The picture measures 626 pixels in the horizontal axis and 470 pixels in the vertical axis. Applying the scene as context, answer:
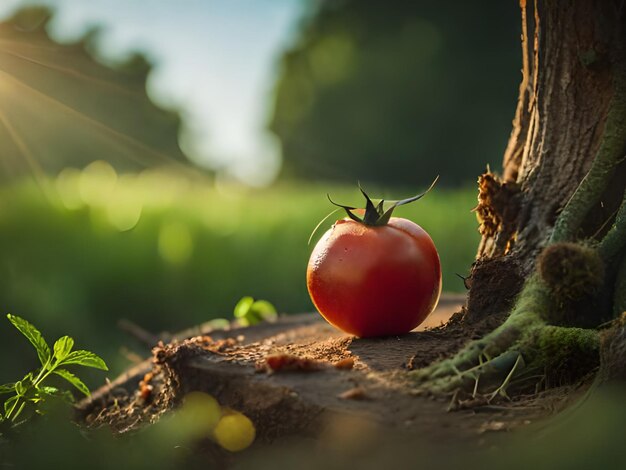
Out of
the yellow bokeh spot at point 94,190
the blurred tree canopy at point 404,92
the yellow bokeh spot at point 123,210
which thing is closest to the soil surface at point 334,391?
the yellow bokeh spot at point 123,210

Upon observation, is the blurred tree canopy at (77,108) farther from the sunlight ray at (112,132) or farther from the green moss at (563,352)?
the green moss at (563,352)

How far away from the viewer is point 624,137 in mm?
2945

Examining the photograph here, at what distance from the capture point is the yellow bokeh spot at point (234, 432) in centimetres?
234

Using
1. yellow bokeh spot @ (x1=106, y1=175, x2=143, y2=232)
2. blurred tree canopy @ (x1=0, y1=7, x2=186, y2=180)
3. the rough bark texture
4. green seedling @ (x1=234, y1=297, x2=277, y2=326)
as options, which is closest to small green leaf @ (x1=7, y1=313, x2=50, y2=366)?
the rough bark texture

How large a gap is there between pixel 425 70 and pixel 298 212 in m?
10.1

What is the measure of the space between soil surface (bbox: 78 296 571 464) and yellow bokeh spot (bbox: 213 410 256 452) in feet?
0.09

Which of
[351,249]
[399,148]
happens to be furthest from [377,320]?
[399,148]

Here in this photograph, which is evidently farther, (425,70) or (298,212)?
(425,70)

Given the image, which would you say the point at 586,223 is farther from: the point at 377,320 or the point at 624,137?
the point at 377,320

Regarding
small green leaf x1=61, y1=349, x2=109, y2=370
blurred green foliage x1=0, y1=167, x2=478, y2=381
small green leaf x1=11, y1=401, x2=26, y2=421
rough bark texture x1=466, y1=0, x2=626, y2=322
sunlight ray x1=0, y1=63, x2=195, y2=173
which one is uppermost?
sunlight ray x1=0, y1=63, x2=195, y2=173

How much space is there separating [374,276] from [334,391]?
2.40 ft

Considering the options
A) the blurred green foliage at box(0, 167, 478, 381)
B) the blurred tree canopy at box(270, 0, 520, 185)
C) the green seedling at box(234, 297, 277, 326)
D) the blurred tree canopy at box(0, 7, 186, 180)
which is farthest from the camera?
the blurred tree canopy at box(0, 7, 186, 180)

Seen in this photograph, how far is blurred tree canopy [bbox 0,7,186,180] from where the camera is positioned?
55.5 ft

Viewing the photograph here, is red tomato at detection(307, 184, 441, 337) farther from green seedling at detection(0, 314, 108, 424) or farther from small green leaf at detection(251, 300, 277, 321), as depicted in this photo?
small green leaf at detection(251, 300, 277, 321)
